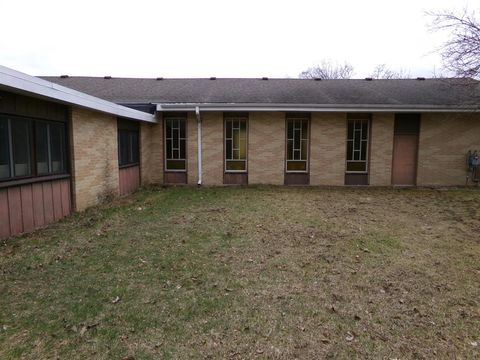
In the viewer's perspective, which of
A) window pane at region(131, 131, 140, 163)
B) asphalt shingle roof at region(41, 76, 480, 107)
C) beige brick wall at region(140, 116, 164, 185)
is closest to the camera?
window pane at region(131, 131, 140, 163)

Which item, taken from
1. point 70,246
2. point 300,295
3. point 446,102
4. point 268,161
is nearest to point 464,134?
point 446,102

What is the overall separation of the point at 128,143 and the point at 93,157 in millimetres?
2414

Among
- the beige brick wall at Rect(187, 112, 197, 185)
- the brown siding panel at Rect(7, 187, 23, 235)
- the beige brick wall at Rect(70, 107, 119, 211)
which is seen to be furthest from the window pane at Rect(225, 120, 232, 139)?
the brown siding panel at Rect(7, 187, 23, 235)

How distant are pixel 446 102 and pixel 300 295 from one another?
11.2 metres

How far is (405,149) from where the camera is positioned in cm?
1169

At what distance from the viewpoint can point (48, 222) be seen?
595 cm

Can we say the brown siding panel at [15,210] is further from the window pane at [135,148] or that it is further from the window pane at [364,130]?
the window pane at [364,130]

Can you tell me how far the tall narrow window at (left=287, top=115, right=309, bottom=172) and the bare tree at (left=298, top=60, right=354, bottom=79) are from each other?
19.6 m

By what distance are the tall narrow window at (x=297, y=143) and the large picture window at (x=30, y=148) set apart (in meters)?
7.78

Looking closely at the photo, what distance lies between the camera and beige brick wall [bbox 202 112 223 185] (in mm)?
11531

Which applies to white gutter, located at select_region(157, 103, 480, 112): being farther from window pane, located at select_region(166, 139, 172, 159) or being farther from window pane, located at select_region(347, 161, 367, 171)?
window pane, located at select_region(347, 161, 367, 171)

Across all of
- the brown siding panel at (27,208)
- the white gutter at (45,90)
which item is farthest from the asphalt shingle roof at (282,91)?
the brown siding panel at (27,208)

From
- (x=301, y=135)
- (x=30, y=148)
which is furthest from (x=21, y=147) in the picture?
(x=301, y=135)

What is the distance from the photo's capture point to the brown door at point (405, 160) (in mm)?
11641
